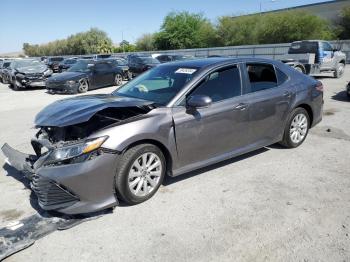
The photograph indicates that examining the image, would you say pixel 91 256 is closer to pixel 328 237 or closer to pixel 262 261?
pixel 262 261

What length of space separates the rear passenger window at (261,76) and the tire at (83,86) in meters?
11.7

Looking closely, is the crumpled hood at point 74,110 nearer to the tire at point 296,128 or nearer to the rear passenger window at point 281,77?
the rear passenger window at point 281,77

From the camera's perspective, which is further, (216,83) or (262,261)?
(216,83)

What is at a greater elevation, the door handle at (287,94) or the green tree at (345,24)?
the green tree at (345,24)

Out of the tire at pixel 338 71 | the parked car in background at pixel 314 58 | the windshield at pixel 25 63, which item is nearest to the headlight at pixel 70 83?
the windshield at pixel 25 63

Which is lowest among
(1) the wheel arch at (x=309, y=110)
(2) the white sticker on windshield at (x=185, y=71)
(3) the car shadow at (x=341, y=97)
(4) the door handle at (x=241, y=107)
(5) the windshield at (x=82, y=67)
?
(3) the car shadow at (x=341, y=97)

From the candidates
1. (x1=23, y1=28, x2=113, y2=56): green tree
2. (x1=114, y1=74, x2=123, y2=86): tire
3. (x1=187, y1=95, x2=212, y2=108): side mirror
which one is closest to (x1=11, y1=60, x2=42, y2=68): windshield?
(x1=114, y1=74, x2=123, y2=86): tire

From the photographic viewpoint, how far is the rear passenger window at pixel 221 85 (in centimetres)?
457

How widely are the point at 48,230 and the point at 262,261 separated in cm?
212

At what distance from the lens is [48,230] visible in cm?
354

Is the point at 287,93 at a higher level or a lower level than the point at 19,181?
higher

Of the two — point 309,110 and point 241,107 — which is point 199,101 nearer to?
point 241,107

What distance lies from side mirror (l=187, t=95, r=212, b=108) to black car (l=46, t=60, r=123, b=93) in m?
11.9

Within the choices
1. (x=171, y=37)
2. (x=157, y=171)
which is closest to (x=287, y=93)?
(x=157, y=171)
